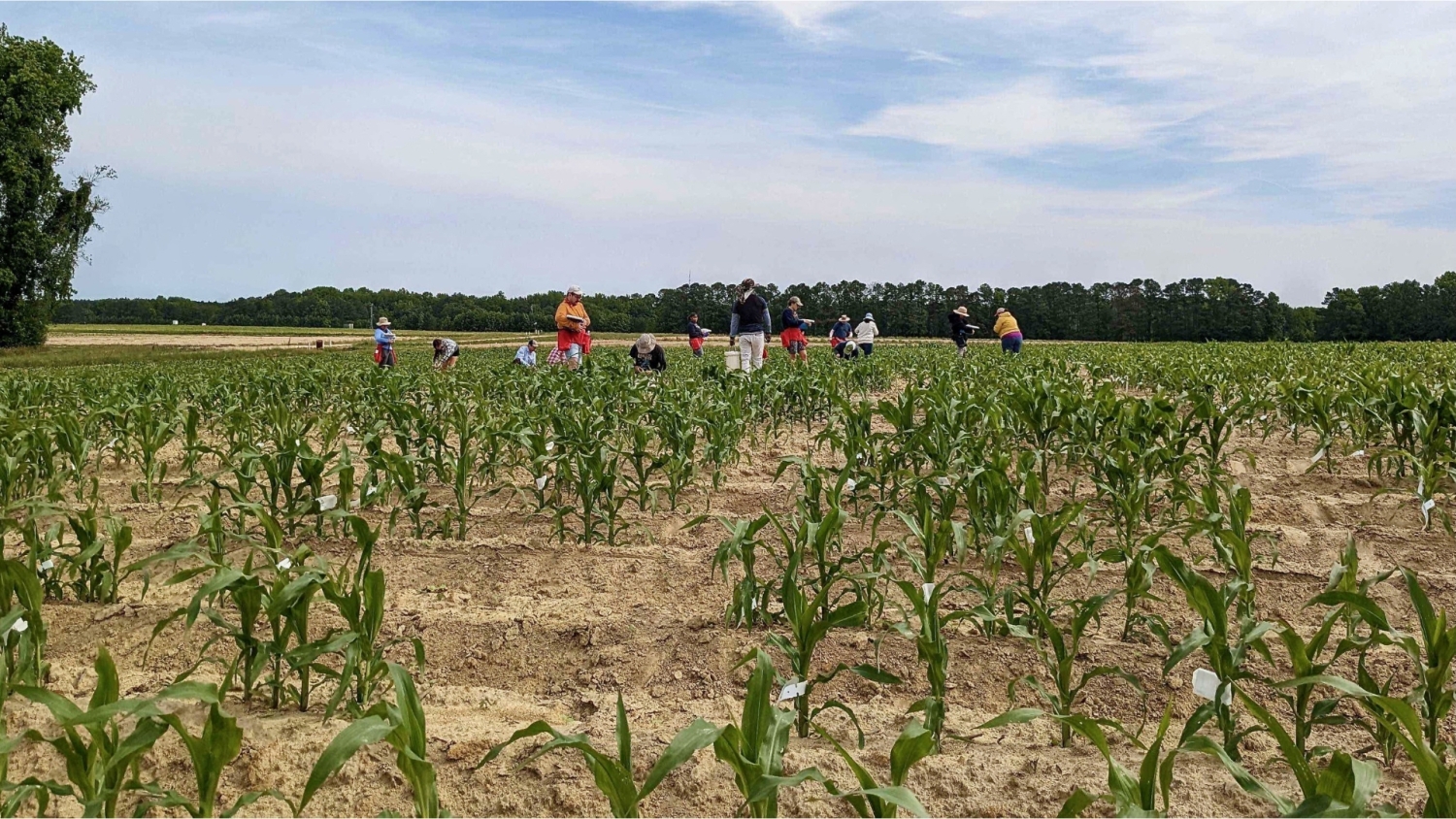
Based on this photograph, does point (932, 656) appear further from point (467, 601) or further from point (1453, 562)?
point (1453, 562)

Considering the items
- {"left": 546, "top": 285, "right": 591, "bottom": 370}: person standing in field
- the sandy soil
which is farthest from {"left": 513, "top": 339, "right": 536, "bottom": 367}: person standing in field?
the sandy soil

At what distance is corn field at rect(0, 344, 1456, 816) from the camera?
210 cm

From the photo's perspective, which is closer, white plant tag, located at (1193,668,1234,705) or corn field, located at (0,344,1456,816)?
corn field, located at (0,344,1456,816)

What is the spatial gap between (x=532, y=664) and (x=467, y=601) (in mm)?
809

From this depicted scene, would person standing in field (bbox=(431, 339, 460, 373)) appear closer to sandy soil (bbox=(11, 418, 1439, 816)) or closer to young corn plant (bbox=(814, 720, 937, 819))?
sandy soil (bbox=(11, 418, 1439, 816))

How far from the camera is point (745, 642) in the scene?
3473 millimetres

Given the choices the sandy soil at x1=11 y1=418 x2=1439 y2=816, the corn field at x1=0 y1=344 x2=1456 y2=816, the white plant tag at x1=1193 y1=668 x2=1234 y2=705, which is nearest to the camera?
the corn field at x1=0 y1=344 x2=1456 y2=816

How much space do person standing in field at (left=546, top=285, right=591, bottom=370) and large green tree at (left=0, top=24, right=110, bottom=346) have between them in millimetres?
33014

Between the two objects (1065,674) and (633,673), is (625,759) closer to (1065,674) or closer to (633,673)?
(633,673)

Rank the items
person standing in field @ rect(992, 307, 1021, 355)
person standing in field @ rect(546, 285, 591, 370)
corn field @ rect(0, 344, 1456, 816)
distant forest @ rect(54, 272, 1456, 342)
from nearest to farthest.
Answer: corn field @ rect(0, 344, 1456, 816) → person standing in field @ rect(546, 285, 591, 370) → person standing in field @ rect(992, 307, 1021, 355) → distant forest @ rect(54, 272, 1456, 342)

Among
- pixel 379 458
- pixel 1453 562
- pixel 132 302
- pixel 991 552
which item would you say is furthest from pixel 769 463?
pixel 132 302

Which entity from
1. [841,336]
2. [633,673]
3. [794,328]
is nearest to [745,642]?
[633,673]

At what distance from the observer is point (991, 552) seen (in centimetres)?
348

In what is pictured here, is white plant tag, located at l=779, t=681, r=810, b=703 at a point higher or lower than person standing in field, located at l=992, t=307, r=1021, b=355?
lower
